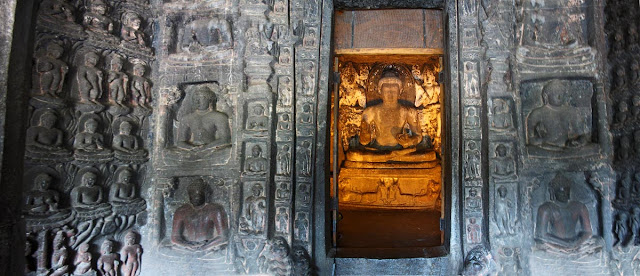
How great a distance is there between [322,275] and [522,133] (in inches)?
103

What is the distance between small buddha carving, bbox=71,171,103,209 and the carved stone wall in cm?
1

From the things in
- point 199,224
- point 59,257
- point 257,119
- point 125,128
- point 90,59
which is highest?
point 90,59

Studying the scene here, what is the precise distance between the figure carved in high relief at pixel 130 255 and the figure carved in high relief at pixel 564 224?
13.6ft

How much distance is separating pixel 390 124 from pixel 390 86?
0.75 metres

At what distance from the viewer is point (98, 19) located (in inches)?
163

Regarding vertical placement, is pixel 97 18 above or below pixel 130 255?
above

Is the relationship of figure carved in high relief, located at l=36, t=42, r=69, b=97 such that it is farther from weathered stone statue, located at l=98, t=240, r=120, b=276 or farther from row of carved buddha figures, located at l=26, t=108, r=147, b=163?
weathered stone statue, located at l=98, t=240, r=120, b=276

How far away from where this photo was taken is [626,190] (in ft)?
12.6

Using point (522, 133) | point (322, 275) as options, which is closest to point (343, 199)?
point (322, 275)

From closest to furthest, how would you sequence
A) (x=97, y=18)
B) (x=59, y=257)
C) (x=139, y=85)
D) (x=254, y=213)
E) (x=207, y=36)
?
(x=59, y=257)
(x=97, y=18)
(x=254, y=213)
(x=139, y=85)
(x=207, y=36)

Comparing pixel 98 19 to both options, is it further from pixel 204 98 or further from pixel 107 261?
pixel 107 261

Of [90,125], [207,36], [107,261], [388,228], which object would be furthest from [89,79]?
[388,228]

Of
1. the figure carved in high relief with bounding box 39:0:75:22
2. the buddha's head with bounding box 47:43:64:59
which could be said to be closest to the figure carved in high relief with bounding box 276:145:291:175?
the buddha's head with bounding box 47:43:64:59

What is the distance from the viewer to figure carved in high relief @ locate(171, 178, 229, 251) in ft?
14.0
